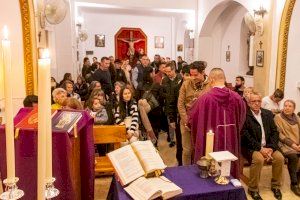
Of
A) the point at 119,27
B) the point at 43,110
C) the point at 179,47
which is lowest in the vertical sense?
the point at 43,110

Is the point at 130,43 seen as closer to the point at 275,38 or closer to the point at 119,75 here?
the point at 119,75

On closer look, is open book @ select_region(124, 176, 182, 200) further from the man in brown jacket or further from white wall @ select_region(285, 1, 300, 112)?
white wall @ select_region(285, 1, 300, 112)

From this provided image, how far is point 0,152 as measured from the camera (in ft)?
7.51

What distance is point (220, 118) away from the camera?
3576 millimetres

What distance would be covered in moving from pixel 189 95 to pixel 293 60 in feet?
10.1

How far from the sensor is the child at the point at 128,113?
4.71m

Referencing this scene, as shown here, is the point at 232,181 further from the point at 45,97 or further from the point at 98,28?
the point at 98,28

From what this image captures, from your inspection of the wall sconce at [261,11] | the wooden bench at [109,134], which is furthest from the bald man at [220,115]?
the wall sconce at [261,11]

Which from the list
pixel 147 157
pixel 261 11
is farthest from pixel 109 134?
pixel 261 11

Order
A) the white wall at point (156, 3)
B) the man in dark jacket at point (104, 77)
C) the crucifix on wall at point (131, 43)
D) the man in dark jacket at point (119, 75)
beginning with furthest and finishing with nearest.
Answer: the crucifix on wall at point (131, 43) → the white wall at point (156, 3) → the man in dark jacket at point (119, 75) → the man in dark jacket at point (104, 77)

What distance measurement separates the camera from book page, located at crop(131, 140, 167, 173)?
238 centimetres

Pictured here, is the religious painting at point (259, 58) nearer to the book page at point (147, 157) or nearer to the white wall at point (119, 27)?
the book page at point (147, 157)

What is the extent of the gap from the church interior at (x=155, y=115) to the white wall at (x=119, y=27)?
15.6 feet

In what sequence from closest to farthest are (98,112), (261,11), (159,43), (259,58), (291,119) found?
(291,119)
(98,112)
(261,11)
(259,58)
(159,43)
